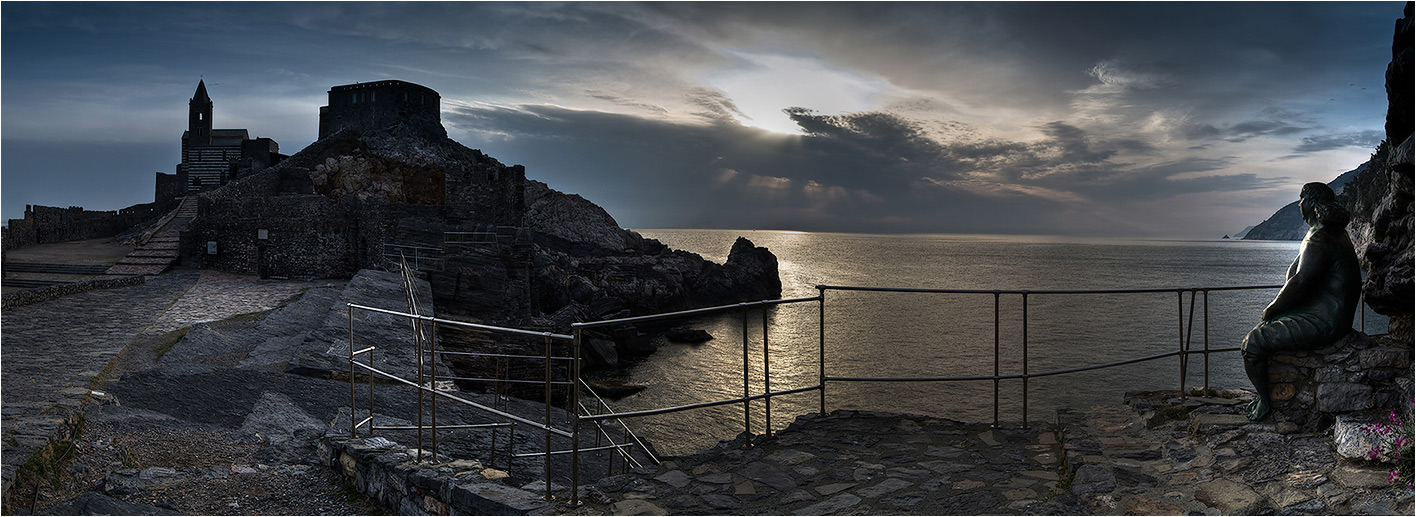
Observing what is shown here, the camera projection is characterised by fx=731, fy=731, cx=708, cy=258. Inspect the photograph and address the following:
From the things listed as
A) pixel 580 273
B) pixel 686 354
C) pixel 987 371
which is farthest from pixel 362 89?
pixel 987 371

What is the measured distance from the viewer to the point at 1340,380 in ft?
17.6

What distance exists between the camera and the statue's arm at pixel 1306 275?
5.71 m

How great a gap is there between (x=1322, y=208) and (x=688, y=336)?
31425 millimetres

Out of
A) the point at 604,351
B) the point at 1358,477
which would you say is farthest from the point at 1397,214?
the point at 604,351

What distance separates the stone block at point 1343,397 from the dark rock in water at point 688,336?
31.4 metres

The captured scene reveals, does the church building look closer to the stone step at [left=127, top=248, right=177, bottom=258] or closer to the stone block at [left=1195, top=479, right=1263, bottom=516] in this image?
the stone step at [left=127, top=248, right=177, bottom=258]

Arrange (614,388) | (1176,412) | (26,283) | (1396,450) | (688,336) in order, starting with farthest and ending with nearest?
(688,336) < (614,388) < (26,283) < (1176,412) < (1396,450)

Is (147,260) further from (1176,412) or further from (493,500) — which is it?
(1176,412)

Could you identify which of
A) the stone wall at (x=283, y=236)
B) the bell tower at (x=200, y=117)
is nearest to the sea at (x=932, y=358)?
the stone wall at (x=283, y=236)

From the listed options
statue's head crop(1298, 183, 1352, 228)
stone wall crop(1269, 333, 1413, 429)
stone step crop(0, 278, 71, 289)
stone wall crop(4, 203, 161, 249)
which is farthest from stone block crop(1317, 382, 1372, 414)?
stone wall crop(4, 203, 161, 249)

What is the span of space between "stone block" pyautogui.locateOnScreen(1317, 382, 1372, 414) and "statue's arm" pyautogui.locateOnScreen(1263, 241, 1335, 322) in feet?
2.34

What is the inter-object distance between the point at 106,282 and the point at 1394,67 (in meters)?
25.0

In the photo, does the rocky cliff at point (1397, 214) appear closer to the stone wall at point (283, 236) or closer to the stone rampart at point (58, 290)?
the stone rampart at point (58, 290)

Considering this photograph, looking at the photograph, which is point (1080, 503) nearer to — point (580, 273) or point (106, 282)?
point (106, 282)
